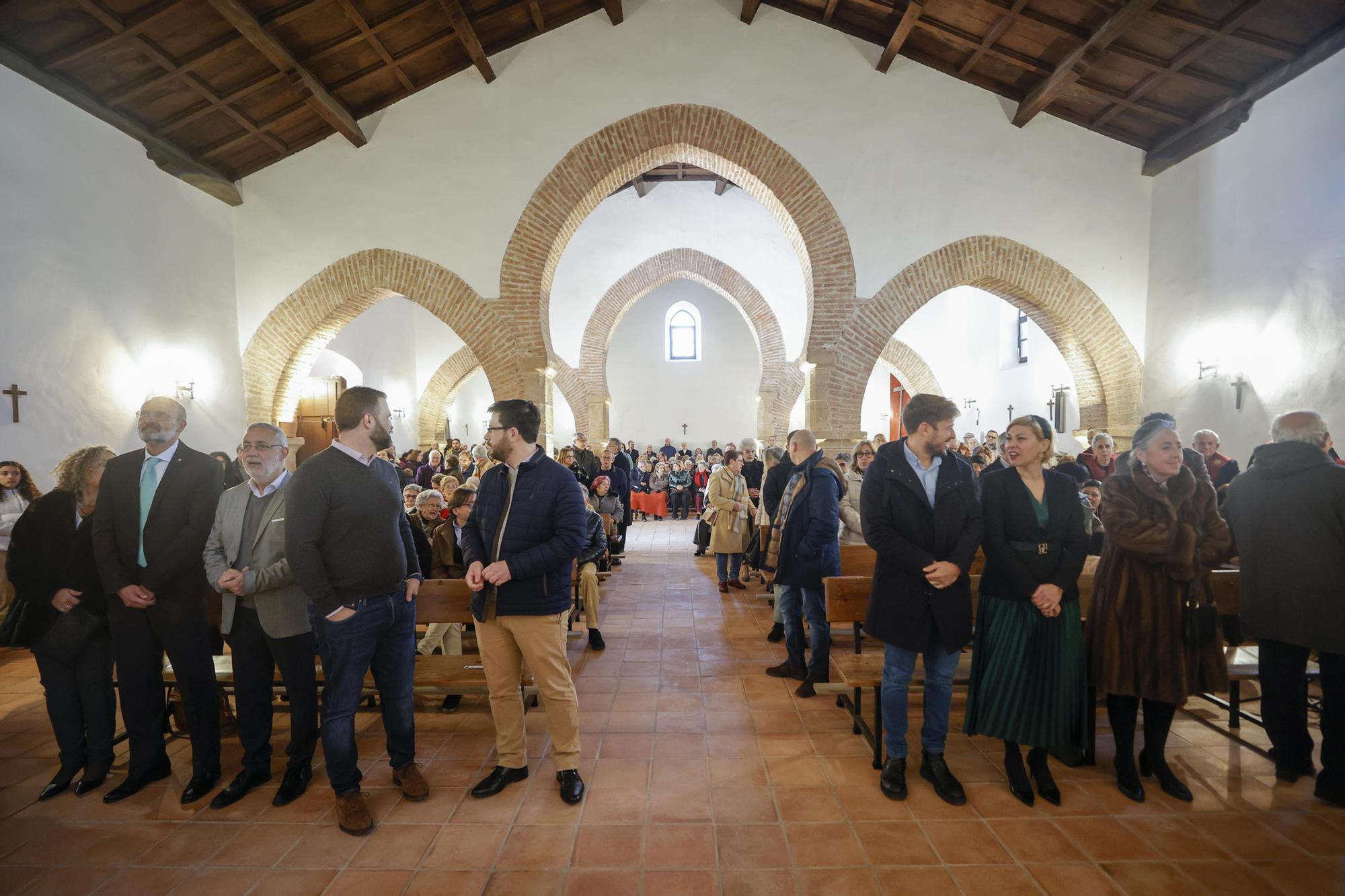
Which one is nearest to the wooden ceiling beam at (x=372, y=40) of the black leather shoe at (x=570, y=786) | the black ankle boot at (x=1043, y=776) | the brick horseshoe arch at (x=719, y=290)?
the brick horseshoe arch at (x=719, y=290)

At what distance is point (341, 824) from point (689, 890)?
1.61m

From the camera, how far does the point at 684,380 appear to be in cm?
2061

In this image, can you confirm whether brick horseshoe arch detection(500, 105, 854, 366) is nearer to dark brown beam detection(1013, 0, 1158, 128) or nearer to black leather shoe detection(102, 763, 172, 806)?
dark brown beam detection(1013, 0, 1158, 128)

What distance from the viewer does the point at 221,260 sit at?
9.11 m

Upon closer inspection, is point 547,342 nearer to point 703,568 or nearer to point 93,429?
point 703,568

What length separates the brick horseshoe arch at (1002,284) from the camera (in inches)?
360

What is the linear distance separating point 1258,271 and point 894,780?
746 cm

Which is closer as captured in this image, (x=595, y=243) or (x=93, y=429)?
(x=93, y=429)

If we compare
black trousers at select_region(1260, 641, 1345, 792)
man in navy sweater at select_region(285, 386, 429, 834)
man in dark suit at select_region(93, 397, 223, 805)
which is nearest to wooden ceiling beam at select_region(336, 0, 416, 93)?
man in dark suit at select_region(93, 397, 223, 805)

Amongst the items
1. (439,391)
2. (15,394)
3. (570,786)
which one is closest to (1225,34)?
(570,786)

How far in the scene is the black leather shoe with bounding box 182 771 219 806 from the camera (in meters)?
3.28

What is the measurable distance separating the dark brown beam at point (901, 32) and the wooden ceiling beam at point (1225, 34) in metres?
2.37

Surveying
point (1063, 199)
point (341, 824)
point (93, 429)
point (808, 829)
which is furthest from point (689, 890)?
point (1063, 199)

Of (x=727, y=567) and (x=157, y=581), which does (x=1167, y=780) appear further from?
(x=157, y=581)
